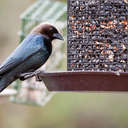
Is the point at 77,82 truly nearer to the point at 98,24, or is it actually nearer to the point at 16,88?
the point at 98,24

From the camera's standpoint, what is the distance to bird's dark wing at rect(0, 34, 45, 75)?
28.6ft

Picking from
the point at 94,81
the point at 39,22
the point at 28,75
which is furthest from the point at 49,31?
the point at 39,22

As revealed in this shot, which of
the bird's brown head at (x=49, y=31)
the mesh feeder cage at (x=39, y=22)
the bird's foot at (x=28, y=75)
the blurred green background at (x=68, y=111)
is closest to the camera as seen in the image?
the bird's foot at (x=28, y=75)

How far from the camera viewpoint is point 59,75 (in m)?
7.70

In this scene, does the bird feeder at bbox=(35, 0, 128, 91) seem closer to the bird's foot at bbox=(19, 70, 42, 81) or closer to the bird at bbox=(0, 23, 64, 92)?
the bird's foot at bbox=(19, 70, 42, 81)

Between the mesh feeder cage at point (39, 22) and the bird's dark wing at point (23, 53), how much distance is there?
2446 millimetres

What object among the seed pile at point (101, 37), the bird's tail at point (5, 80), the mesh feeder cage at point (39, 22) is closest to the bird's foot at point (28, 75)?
the bird's tail at point (5, 80)

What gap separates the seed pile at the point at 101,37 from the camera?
818 centimetres

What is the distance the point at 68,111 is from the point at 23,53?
604cm

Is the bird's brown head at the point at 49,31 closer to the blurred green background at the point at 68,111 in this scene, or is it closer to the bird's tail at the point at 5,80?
the bird's tail at the point at 5,80

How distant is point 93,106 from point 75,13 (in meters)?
6.21

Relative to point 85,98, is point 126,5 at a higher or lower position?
higher

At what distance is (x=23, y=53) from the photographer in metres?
8.78

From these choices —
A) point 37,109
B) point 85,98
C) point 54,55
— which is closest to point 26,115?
point 37,109
